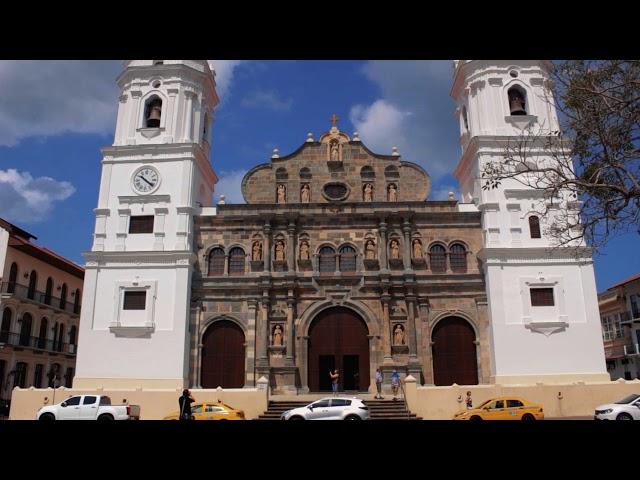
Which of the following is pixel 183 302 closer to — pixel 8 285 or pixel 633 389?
pixel 8 285

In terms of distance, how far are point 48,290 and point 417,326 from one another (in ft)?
79.8

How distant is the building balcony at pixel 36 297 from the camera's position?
31.7 m

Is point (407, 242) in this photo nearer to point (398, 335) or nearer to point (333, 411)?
point (398, 335)

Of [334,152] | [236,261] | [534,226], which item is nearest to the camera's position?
[534,226]

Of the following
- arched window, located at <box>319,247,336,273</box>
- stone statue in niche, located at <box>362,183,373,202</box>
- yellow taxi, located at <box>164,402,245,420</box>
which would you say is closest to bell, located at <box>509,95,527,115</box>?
stone statue in niche, located at <box>362,183,373,202</box>

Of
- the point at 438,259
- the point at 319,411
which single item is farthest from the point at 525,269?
the point at 319,411

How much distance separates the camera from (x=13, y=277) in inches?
1284

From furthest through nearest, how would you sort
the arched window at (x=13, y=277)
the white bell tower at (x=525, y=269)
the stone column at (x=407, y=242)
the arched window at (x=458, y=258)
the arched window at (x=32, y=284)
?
the arched window at (x=32, y=284), the arched window at (x=13, y=277), the arched window at (x=458, y=258), the stone column at (x=407, y=242), the white bell tower at (x=525, y=269)

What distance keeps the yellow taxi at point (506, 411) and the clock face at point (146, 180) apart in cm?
1793

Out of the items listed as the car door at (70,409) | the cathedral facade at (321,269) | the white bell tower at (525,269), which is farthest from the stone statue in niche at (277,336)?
the white bell tower at (525,269)

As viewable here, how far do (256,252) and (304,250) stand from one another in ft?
7.74

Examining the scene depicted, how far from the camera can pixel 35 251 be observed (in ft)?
112

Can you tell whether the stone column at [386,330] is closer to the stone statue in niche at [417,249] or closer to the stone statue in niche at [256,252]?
the stone statue in niche at [417,249]

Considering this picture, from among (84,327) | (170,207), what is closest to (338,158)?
(170,207)
